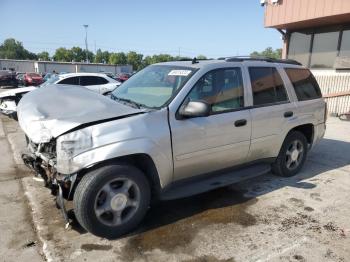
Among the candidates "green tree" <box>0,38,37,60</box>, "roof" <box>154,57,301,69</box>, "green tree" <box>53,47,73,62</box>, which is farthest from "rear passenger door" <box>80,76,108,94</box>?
"green tree" <box>0,38,37,60</box>

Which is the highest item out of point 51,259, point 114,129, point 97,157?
point 114,129

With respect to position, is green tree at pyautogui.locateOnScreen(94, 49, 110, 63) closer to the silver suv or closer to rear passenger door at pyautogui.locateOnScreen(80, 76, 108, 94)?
rear passenger door at pyautogui.locateOnScreen(80, 76, 108, 94)

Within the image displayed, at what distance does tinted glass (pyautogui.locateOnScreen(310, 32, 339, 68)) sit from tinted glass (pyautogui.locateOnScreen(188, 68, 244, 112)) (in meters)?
10.5

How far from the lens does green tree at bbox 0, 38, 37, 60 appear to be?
377ft

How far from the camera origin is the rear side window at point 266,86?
176 inches

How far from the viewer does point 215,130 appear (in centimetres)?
391

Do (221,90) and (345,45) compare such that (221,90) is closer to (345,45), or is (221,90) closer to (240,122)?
(240,122)

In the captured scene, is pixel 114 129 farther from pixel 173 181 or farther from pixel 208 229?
pixel 208 229

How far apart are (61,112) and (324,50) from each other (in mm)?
12695

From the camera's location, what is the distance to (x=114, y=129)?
320cm

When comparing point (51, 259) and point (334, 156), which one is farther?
point (334, 156)

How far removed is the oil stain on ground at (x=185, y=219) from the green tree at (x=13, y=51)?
127 metres

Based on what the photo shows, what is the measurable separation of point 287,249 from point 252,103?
1.93 meters

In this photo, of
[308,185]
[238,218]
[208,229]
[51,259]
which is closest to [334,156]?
[308,185]
